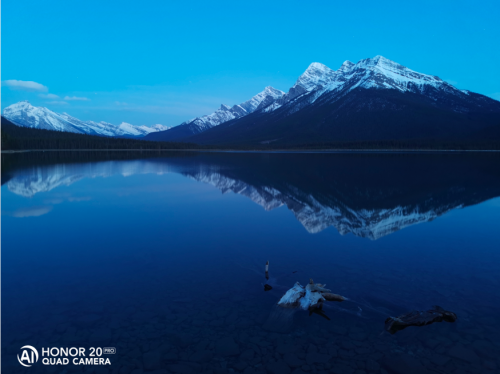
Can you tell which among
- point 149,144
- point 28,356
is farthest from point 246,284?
point 149,144

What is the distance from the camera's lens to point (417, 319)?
9.31 meters

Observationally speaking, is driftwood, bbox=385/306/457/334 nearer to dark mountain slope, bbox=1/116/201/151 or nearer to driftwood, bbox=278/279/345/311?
driftwood, bbox=278/279/345/311

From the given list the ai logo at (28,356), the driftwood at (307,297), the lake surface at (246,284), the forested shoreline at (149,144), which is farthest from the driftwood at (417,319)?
the forested shoreline at (149,144)

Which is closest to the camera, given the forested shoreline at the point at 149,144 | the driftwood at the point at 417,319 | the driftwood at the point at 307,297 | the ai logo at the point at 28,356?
the ai logo at the point at 28,356

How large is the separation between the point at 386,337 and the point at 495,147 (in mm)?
170689

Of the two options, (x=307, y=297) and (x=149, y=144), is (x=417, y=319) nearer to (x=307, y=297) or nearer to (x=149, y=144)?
(x=307, y=297)

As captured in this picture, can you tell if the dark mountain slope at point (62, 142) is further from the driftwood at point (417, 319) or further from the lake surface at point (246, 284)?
the driftwood at point (417, 319)

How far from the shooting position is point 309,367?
7.68 meters

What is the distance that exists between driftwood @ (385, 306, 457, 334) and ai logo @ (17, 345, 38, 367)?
8511 mm

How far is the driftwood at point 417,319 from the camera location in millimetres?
9109

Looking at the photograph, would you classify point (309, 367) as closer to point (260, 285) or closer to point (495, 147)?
point (260, 285)

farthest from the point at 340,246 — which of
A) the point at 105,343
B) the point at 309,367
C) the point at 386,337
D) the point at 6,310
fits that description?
the point at 6,310

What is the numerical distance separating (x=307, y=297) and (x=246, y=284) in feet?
7.79

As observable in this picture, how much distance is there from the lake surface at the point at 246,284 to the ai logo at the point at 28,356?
0.52ft
